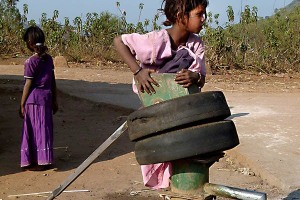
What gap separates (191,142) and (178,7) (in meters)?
0.70

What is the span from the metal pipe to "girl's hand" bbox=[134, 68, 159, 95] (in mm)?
419

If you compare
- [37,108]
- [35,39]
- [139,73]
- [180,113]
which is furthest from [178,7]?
[37,108]

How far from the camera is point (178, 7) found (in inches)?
92.7

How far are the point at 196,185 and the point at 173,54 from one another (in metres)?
0.68

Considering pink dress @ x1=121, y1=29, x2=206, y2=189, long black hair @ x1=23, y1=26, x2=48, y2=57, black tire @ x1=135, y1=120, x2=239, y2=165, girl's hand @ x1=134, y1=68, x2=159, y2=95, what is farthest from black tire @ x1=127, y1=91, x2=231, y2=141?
long black hair @ x1=23, y1=26, x2=48, y2=57

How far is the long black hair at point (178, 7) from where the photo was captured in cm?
232

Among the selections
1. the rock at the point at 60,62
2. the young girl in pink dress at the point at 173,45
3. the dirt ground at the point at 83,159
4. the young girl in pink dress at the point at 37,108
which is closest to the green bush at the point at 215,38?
the rock at the point at 60,62

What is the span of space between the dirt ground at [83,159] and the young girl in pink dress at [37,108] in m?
0.16

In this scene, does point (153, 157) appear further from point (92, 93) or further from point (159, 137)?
point (92, 93)

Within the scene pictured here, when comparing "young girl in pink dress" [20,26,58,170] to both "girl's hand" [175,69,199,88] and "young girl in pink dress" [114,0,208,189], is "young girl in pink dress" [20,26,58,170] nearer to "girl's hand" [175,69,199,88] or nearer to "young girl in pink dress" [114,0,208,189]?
"young girl in pink dress" [114,0,208,189]

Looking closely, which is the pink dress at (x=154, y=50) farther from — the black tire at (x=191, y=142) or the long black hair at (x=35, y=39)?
the long black hair at (x=35, y=39)

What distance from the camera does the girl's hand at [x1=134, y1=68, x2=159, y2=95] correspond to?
2.12m

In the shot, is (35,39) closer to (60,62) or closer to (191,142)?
(191,142)

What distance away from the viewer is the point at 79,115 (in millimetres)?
7582
